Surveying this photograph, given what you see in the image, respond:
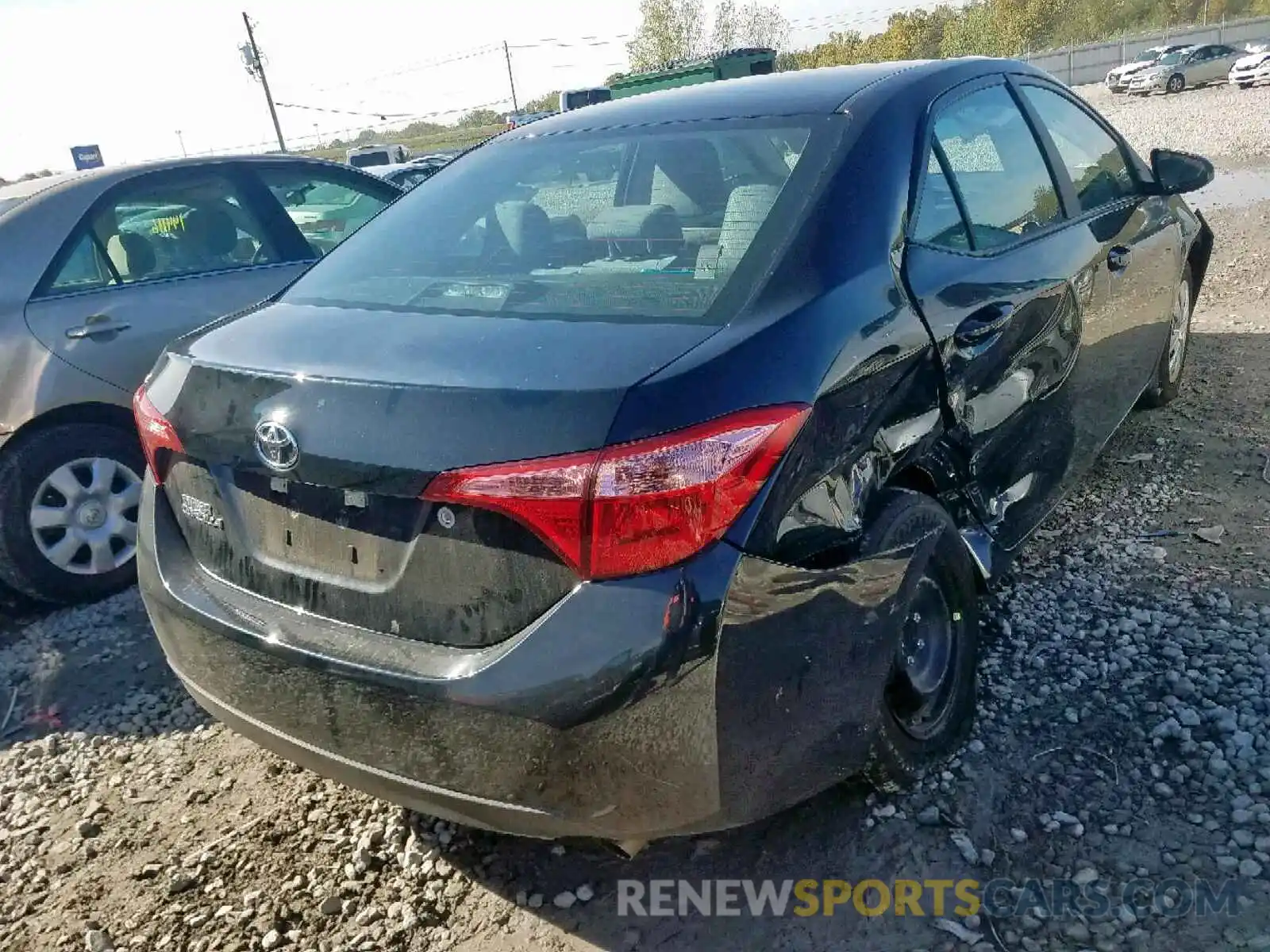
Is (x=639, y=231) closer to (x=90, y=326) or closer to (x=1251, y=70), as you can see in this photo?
(x=90, y=326)

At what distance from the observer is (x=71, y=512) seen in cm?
405

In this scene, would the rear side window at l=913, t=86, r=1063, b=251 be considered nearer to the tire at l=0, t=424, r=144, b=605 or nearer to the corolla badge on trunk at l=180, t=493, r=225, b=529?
the corolla badge on trunk at l=180, t=493, r=225, b=529

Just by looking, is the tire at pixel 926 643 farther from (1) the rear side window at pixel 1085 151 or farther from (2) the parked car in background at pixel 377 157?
(2) the parked car in background at pixel 377 157

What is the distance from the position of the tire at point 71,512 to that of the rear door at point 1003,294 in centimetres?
312

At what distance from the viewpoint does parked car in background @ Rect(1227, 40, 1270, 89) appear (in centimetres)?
3180

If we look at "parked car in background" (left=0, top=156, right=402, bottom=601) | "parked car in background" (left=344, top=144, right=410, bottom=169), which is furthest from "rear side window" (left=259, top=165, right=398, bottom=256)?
"parked car in background" (left=344, top=144, right=410, bottom=169)

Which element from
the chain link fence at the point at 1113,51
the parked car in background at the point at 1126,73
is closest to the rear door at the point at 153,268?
the parked car in background at the point at 1126,73

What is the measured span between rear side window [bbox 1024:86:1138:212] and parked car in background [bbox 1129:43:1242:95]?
1472 inches

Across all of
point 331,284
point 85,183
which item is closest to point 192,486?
point 331,284

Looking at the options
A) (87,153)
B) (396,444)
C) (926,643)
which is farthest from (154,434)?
(87,153)

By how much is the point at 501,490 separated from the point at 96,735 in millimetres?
2184

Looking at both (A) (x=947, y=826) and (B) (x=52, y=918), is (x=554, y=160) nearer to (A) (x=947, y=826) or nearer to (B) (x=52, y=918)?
(A) (x=947, y=826)

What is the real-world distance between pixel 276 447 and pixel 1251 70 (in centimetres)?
3832

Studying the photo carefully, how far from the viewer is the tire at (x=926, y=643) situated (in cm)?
228
